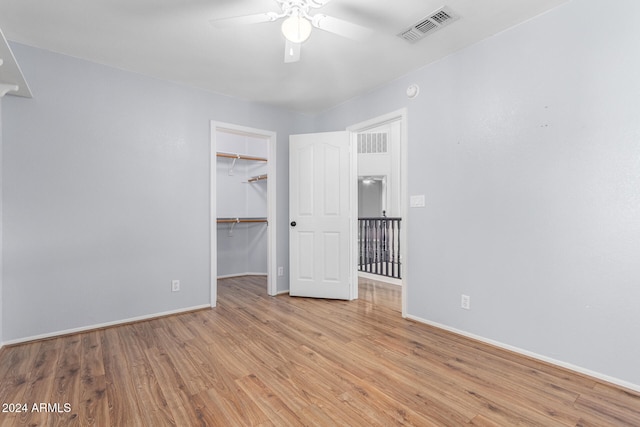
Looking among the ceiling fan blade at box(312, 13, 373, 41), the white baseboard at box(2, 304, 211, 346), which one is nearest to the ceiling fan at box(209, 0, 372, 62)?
the ceiling fan blade at box(312, 13, 373, 41)

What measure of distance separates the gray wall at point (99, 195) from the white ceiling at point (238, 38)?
31 cm

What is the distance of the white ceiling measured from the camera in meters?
2.05

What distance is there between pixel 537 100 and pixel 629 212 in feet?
3.15

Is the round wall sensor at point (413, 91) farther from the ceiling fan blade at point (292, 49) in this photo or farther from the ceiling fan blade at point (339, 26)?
the ceiling fan blade at point (292, 49)

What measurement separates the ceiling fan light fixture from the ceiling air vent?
99cm

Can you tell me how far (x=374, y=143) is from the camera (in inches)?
303

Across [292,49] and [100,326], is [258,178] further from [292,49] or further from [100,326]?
[292,49]

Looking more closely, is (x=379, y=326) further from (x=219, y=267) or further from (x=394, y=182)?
(x=394, y=182)

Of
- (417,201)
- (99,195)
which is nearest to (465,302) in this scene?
(417,201)

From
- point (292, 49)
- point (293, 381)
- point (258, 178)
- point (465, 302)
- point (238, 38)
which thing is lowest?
point (293, 381)

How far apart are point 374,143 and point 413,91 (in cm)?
478

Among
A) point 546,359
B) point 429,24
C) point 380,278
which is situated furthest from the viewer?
point 380,278

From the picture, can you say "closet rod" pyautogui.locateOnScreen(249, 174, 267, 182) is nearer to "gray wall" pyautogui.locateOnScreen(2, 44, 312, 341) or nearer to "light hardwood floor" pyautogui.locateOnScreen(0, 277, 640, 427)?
"gray wall" pyautogui.locateOnScreen(2, 44, 312, 341)

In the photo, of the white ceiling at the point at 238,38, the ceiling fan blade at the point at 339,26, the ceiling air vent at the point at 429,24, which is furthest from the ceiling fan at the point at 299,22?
the ceiling air vent at the point at 429,24
